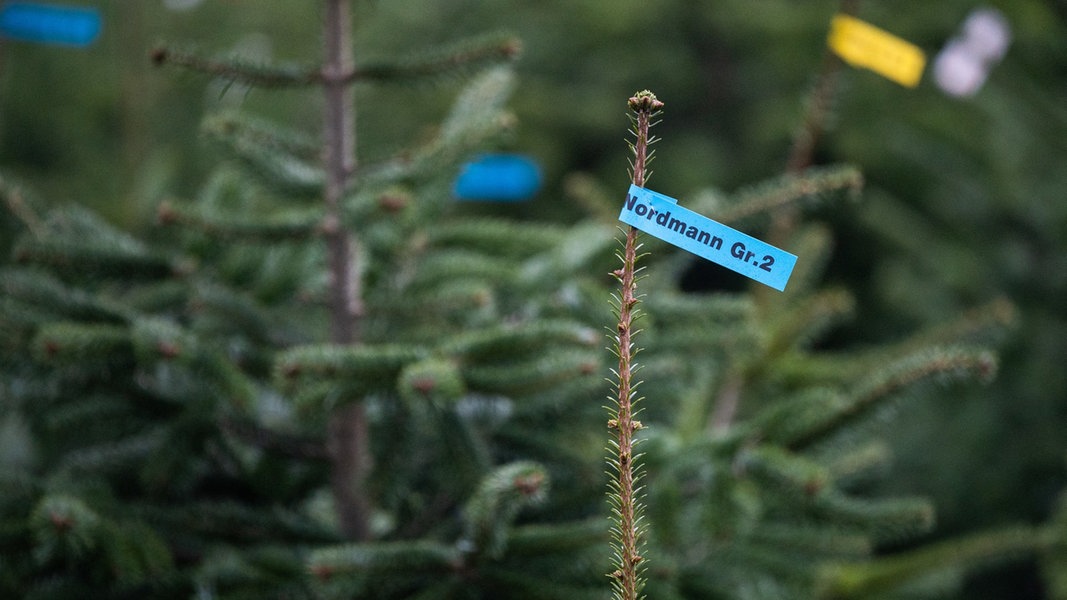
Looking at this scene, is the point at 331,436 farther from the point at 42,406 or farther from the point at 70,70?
the point at 70,70

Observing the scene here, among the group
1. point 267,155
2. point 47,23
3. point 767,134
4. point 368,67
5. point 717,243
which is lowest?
point 717,243

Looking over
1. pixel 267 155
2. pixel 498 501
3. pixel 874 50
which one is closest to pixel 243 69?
pixel 267 155

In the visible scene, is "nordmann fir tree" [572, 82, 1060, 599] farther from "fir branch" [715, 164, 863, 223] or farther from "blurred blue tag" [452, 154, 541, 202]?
"blurred blue tag" [452, 154, 541, 202]

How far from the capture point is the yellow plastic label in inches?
73.9

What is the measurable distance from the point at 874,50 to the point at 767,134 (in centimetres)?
370

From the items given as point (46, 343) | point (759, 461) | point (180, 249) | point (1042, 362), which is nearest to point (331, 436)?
point (180, 249)

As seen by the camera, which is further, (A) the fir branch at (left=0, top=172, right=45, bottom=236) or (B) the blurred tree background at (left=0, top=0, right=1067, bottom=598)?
(B) the blurred tree background at (left=0, top=0, right=1067, bottom=598)

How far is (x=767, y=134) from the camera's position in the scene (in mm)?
5535

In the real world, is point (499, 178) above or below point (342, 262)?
above

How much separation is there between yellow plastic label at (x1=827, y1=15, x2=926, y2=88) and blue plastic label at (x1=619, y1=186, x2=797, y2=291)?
1.23 meters

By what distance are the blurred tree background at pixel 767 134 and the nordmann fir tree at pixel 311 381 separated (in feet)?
0.62

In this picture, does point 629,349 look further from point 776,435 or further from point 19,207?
point 19,207

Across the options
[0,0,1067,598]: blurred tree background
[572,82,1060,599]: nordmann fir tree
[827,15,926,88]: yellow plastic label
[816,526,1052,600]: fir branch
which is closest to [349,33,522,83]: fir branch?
[0,0,1067,598]: blurred tree background

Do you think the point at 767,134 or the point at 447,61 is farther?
the point at 767,134
